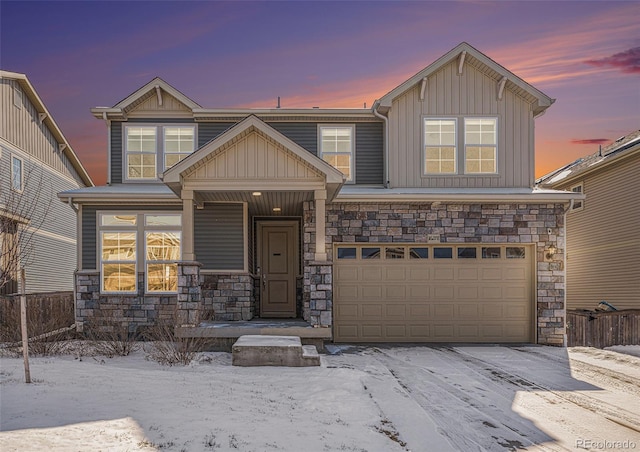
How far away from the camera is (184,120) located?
13078 mm

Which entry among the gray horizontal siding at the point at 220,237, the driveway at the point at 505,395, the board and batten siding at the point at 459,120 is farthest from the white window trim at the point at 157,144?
the driveway at the point at 505,395

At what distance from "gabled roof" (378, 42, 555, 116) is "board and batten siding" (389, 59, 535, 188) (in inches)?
8.3

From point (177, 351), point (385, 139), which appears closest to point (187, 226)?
point (177, 351)

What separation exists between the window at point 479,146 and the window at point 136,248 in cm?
748

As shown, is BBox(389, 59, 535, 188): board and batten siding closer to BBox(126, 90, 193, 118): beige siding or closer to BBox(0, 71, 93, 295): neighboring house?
BBox(126, 90, 193, 118): beige siding

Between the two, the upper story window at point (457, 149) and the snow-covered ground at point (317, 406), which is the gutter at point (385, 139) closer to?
the upper story window at point (457, 149)

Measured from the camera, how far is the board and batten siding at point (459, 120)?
12266mm

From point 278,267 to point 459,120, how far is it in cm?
599

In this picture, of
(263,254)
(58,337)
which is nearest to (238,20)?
(263,254)

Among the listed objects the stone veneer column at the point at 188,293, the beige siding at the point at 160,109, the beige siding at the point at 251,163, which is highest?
the beige siding at the point at 160,109

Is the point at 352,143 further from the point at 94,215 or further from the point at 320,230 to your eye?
the point at 94,215

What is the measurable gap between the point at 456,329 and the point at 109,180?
9.60 metres

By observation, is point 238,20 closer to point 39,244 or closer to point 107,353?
point 107,353

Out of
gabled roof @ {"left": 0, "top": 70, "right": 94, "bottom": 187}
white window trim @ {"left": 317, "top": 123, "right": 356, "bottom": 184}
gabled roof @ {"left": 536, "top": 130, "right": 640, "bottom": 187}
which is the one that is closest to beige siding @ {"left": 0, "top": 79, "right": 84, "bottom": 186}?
gabled roof @ {"left": 0, "top": 70, "right": 94, "bottom": 187}
